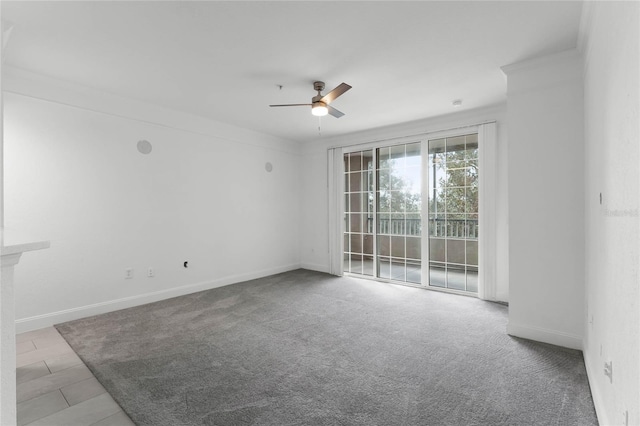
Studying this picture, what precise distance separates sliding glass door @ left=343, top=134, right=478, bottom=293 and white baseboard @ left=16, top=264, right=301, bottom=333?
226 centimetres

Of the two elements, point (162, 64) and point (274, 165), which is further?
point (274, 165)

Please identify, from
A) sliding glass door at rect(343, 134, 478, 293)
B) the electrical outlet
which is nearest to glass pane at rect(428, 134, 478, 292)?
sliding glass door at rect(343, 134, 478, 293)

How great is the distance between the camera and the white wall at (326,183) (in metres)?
4.23

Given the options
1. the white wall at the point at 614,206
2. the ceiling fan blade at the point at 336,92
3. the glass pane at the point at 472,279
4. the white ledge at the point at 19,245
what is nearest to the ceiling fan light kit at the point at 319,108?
the ceiling fan blade at the point at 336,92

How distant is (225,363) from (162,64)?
288 centimetres

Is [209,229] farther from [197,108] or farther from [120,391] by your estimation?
[120,391]

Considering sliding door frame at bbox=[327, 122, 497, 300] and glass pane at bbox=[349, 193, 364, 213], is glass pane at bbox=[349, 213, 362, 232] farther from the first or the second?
sliding door frame at bbox=[327, 122, 497, 300]

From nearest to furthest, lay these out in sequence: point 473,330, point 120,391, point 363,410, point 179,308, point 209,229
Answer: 1. point 363,410
2. point 120,391
3. point 473,330
4. point 179,308
5. point 209,229

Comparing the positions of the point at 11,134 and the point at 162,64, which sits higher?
the point at 162,64

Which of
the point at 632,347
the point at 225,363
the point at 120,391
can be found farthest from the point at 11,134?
the point at 632,347

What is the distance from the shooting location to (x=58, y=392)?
2213 mm

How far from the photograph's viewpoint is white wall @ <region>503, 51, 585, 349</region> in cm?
272

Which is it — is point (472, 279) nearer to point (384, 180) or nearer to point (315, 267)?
point (384, 180)

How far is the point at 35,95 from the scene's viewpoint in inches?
130
